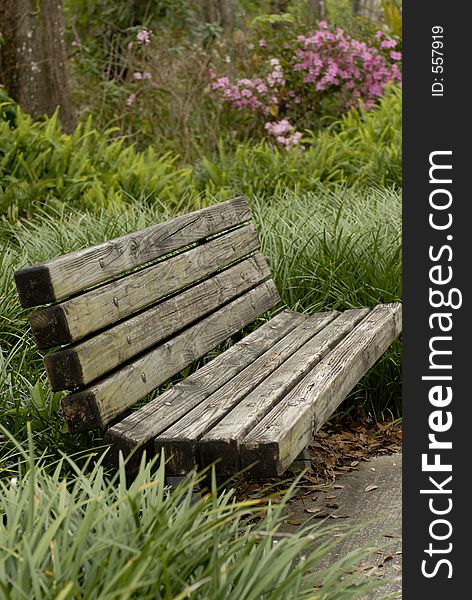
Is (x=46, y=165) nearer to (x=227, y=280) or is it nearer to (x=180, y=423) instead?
(x=227, y=280)

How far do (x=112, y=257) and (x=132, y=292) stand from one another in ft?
0.52

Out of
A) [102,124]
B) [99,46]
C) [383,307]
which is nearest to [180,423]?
[383,307]

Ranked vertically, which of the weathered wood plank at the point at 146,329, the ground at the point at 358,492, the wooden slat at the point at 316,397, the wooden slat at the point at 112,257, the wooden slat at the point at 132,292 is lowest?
the ground at the point at 358,492

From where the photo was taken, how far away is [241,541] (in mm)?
2281

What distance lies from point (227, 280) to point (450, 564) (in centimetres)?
195

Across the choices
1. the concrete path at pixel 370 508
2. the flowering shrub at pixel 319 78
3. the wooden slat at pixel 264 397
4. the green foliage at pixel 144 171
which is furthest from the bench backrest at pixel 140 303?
the flowering shrub at pixel 319 78

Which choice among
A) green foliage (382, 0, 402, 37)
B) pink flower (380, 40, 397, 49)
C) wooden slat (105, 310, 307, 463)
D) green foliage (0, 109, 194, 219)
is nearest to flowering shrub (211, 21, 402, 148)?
pink flower (380, 40, 397, 49)

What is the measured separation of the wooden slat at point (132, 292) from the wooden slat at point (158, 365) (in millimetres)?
165

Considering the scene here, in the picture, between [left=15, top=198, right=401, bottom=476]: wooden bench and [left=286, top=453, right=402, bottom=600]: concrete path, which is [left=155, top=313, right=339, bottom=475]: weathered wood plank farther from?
[left=286, top=453, right=402, bottom=600]: concrete path

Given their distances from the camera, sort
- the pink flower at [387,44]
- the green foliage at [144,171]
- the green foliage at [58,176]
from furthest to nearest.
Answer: the pink flower at [387,44] → the green foliage at [144,171] → the green foliage at [58,176]

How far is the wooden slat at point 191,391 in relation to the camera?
3053mm

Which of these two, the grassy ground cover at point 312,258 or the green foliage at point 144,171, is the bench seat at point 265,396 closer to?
the grassy ground cover at point 312,258

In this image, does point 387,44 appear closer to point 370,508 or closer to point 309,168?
point 309,168

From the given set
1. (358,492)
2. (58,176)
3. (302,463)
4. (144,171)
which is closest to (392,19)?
(144,171)
